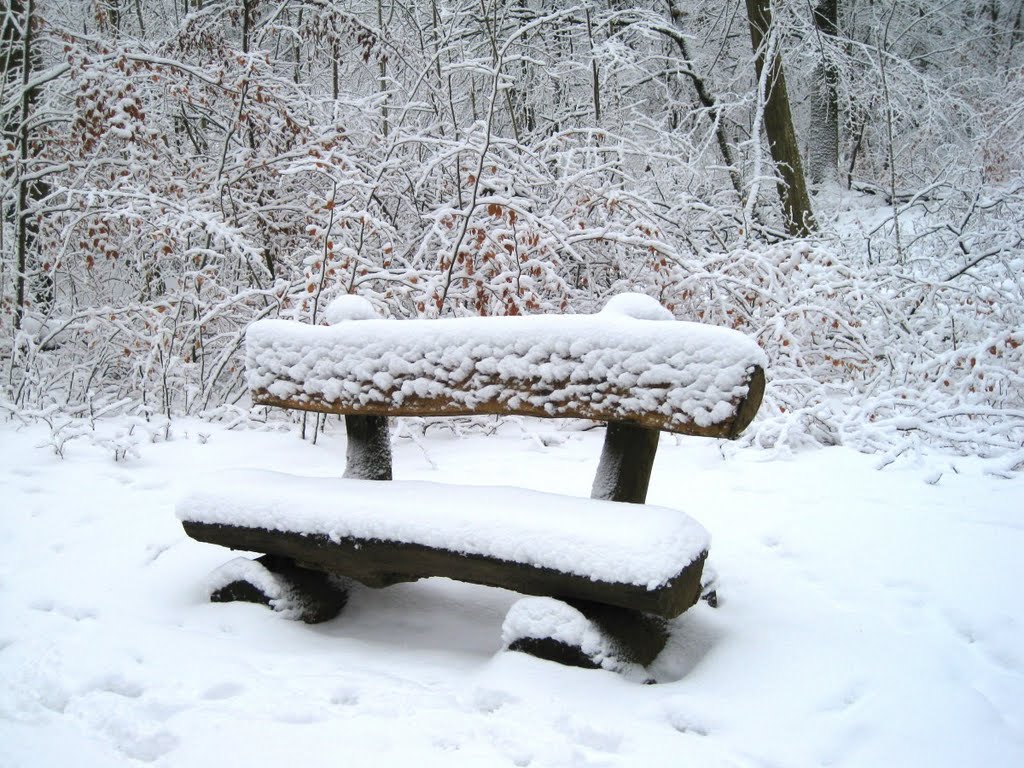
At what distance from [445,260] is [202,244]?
227cm

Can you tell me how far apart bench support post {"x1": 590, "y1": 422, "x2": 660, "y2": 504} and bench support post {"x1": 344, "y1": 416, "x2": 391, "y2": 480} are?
2.86 feet

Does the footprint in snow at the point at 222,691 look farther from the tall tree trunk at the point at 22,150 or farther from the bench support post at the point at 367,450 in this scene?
the tall tree trunk at the point at 22,150

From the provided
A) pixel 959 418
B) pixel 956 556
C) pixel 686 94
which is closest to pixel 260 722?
pixel 956 556

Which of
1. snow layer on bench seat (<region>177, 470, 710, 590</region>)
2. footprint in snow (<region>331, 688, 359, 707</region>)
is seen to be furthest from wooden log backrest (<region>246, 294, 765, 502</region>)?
footprint in snow (<region>331, 688, 359, 707</region>)

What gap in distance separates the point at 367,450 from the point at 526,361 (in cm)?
92

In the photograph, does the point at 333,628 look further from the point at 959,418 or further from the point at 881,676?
the point at 959,418

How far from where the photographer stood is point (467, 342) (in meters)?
2.27

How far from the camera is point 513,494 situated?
90.7 inches

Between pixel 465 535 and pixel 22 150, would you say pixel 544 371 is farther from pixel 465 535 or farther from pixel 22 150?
pixel 22 150

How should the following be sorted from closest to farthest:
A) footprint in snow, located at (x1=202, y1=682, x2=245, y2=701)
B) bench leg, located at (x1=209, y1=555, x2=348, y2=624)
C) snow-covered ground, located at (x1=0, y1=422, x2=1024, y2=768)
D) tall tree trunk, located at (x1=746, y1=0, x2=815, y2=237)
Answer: snow-covered ground, located at (x1=0, y1=422, x2=1024, y2=768), footprint in snow, located at (x1=202, y1=682, x2=245, y2=701), bench leg, located at (x1=209, y1=555, x2=348, y2=624), tall tree trunk, located at (x1=746, y1=0, x2=815, y2=237)

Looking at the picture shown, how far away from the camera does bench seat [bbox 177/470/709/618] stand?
1876 mm

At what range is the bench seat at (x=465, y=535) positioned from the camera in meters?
1.88

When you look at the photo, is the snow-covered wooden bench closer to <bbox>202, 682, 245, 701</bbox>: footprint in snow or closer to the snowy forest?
<bbox>202, 682, 245, 701</bbox>: footprint in snow

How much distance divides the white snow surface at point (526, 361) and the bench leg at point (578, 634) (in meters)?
0.55
